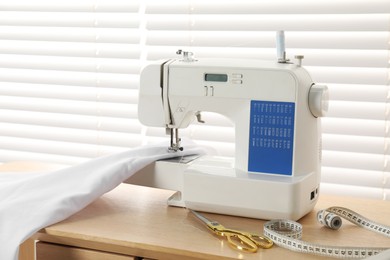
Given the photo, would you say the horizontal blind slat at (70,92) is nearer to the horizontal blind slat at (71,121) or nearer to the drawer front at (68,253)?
the horizontal blind slat at (71,121)

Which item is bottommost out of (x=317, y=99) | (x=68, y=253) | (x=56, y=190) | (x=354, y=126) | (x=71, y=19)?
(x=68, y=253)

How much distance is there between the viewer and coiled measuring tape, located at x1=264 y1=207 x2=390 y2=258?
4.75ft

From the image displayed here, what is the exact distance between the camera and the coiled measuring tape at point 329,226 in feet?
4.75

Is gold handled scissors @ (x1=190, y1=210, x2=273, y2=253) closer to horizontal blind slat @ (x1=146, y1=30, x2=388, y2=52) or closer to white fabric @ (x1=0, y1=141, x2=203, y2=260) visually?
white fabric @ (x1=0, y1=141, x2=203, y2=260)

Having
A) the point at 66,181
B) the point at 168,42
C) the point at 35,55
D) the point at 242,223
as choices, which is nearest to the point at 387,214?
the point at 242,223

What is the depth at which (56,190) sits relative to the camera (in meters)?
1.77

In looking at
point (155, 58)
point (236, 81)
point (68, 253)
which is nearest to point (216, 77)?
point (236, 81)

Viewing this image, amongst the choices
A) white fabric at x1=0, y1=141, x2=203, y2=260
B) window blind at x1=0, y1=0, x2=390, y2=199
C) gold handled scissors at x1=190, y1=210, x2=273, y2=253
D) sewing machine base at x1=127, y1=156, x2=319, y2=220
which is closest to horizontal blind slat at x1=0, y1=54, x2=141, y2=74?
window blind at x1=0, y1=0, x2=390, y2=199

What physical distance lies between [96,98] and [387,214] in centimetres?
121

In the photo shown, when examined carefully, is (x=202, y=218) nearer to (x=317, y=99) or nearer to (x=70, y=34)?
(x=317, y=99)

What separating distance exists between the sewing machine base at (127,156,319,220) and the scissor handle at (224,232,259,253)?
136 mm

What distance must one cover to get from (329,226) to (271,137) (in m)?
0.25

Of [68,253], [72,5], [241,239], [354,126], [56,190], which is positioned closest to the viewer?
[241,239]

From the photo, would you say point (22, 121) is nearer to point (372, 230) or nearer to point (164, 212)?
point (164, 212)
